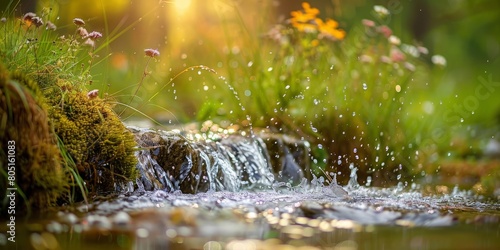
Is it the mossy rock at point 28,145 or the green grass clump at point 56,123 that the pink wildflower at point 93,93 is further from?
the mossy rock at point 28,145

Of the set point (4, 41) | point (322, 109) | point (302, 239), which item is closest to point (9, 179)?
point (4, 41)

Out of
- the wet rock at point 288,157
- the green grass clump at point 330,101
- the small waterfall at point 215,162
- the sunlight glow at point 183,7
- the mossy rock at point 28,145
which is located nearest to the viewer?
the mossy rock at point 28,145

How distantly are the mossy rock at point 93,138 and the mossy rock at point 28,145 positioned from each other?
0.33 meters

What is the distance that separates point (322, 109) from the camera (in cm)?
561

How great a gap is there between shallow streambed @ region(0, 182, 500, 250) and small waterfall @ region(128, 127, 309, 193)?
71 centimetres

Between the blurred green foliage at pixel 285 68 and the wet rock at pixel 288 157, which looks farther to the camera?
the blurred green foliage at pixel 285 68

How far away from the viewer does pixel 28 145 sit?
9.32 ft

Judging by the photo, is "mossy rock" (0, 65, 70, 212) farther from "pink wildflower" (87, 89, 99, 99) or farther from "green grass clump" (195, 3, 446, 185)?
"green grass clump" (195, 3, 446, 185)

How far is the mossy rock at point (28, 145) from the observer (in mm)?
2777

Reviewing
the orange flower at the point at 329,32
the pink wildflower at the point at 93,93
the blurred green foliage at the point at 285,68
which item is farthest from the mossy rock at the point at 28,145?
the orange flower at the point at 329,32

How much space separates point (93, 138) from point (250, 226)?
4.36ft

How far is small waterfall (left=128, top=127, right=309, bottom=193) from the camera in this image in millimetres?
4160

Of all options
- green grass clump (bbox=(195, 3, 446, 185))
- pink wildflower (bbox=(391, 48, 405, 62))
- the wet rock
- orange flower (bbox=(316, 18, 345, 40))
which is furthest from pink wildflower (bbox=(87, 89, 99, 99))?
pink wildflower (bbox=(391, 48, 405, 62))

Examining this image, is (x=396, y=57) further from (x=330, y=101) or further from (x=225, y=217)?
(x=225, y=217)
